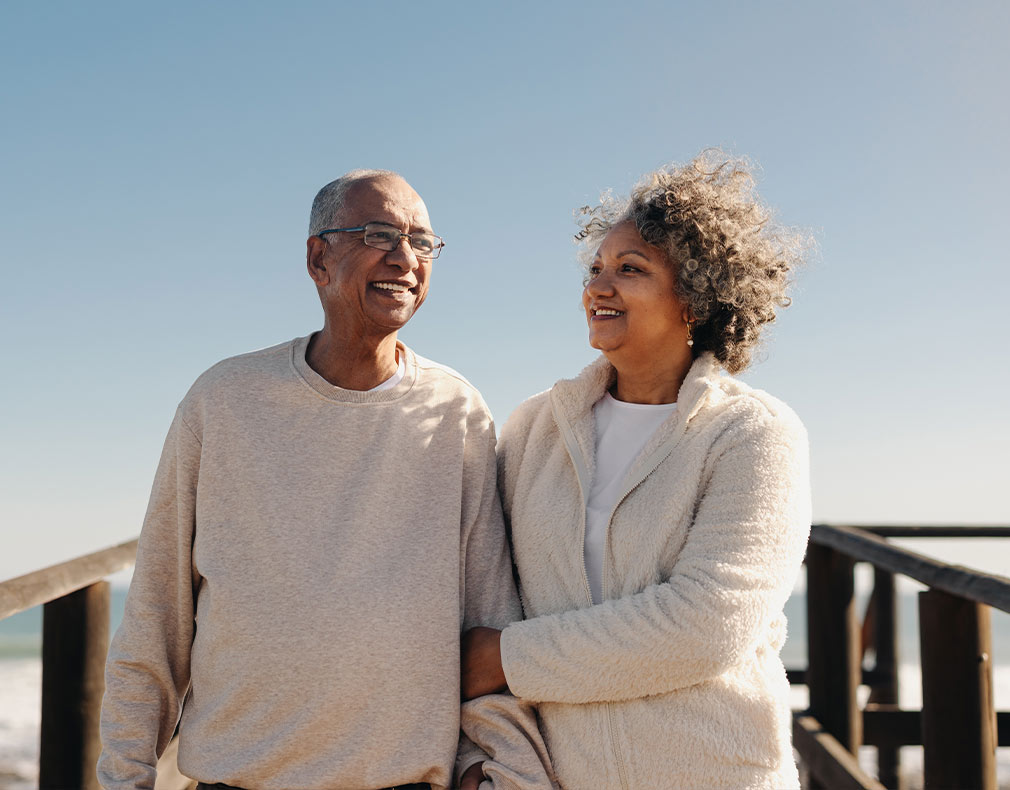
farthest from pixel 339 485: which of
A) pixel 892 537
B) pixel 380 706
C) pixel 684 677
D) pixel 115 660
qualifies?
pixel 892 537

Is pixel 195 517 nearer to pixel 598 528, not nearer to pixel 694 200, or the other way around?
pixel 598 528

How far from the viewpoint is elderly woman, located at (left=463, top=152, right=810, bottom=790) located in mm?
1731

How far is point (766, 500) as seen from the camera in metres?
1.79

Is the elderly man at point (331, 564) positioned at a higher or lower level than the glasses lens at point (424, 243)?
lower

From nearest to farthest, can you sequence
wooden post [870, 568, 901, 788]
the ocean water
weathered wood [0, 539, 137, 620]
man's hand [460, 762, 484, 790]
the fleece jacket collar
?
man's hand [460, 762, 484, 790], the fleece jacket collar, weathered wood [0, 539, 137, 620], wooden post [870, 568, 901, 788], the ocean water

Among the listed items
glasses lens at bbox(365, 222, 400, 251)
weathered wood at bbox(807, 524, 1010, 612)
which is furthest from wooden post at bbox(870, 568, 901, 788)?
glasses lens at bbox(365, 222, 400, 251)

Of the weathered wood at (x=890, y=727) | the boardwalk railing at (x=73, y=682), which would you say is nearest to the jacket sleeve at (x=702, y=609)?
the boardwalk railing at (x=73, y=682)

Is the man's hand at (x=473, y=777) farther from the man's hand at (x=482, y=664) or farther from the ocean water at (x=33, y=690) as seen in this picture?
the ocean water at (x=33, y=690)

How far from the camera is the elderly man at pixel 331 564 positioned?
1.77m

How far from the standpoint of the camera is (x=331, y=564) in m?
1.80

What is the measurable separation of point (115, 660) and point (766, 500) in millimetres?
1340

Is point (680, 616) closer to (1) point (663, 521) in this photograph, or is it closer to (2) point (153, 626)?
(1) point (663, 521)

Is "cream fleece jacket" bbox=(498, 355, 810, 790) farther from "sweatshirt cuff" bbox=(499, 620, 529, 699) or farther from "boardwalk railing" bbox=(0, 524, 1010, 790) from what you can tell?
"boardwalk railing" bbox=(0, 524, 1010, 790)

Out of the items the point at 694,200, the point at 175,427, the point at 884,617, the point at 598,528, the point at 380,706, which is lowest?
the point at 884,617
